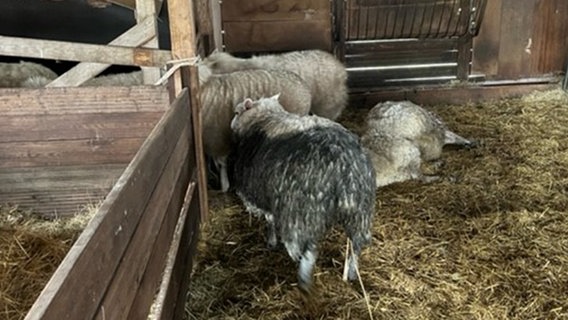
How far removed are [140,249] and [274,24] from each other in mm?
4675

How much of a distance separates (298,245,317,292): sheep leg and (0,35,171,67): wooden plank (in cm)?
129

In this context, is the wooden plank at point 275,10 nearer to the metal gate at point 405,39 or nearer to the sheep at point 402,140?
the metal gate at point 405,39

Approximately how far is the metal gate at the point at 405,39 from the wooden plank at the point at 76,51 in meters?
3.60

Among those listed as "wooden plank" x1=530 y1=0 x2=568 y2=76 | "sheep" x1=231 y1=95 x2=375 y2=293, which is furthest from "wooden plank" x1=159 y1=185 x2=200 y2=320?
"wooden plank" x1=530 y1=0 x2=568 y2=76

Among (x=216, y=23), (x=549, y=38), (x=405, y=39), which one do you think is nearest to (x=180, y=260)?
(x=216, y=23)

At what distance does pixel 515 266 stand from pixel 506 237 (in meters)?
0.32

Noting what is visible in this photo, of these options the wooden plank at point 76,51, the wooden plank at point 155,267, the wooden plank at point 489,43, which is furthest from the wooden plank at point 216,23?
the wooden plank at point 155,267

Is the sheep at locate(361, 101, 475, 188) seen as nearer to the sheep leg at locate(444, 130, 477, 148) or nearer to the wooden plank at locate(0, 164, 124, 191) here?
the sheep leg at locate(444, 130, 477, 148)

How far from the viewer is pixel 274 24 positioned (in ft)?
19.0

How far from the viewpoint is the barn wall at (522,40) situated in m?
6.05

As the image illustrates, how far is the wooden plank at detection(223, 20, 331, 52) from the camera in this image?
5.78 meters

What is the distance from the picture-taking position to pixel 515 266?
8.95ft

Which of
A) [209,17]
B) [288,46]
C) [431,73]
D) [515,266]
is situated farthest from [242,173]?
[431,73]

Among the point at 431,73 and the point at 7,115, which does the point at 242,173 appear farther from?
the point at 431,73
